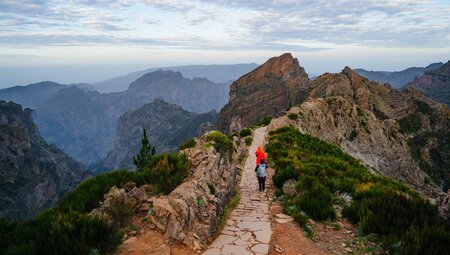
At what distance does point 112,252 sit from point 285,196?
7425 mm

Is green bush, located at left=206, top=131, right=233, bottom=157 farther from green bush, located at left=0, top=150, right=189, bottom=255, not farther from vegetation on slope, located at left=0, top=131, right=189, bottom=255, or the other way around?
vegetation on slope, located at left=0, top=131, right=189, bottom=255

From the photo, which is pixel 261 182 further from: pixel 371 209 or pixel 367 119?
pixel 367 119

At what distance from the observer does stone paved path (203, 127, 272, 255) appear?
8570mm

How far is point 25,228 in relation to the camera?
831cm

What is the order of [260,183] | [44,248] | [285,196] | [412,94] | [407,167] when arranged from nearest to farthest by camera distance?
[44,248]
[285,196]
[260,183]
[407,167]
[412,94]

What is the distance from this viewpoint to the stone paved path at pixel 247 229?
857 centimetres

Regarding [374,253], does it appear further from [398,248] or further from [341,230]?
[341,230]

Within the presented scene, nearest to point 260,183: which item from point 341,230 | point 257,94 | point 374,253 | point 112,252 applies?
point 341,230

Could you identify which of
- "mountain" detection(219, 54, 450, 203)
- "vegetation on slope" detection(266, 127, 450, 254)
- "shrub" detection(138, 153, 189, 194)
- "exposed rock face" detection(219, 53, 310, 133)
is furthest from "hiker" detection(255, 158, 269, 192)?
"exposed rock face" detection(219, 53, 310, 133)

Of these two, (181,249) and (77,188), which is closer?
(181,249)

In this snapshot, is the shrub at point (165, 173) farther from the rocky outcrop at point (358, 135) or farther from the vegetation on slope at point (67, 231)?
the rocky outcrop at point (358, 135)

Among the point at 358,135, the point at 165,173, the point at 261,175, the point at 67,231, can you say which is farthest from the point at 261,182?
the point at 358,135

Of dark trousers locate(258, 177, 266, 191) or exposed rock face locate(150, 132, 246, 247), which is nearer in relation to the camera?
exposed rock face locate(150, 132, 246, 247)

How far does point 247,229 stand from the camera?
395 inches
